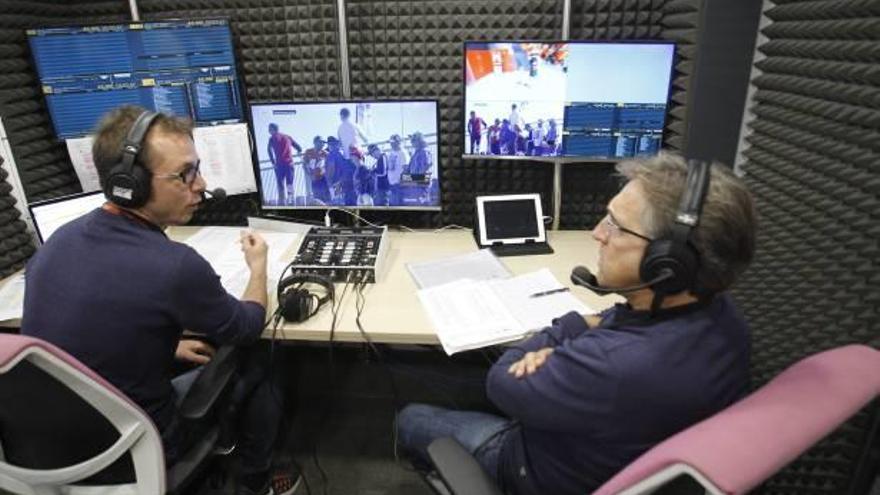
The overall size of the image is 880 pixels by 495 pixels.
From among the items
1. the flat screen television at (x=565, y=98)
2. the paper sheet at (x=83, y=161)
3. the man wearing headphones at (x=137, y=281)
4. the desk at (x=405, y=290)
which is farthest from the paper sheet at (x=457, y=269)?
the paper sheet at (x=83, y=161)

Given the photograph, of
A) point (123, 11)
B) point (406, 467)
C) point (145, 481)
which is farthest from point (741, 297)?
point (123, 11)

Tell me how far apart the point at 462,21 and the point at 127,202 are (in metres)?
1.18

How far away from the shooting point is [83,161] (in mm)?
1920

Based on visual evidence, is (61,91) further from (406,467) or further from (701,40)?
(701,40)

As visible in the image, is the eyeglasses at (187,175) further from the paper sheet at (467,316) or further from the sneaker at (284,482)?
the sneaker at (284,482)

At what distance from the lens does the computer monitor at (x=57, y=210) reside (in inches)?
64.9

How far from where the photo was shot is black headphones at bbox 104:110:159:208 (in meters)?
1.12

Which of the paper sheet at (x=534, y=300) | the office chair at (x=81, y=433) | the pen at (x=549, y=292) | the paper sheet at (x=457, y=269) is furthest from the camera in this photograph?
the paper sheet at (x=457, y=269)

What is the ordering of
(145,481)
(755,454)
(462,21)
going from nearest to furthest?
1. (755,454)
2. (145,481)
3. (462,21)

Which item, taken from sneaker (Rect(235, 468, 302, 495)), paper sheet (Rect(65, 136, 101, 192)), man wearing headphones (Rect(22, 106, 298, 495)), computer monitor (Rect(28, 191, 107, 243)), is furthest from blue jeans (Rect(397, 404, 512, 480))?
paper sheet (Rect(65, 136, 101, 192))

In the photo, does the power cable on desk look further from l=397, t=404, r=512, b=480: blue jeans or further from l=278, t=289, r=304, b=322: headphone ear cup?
l=397, t=404, r=512, b=480: blue jeans

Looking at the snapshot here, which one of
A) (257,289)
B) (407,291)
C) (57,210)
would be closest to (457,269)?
(407,291)

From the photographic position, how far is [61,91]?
1.81 meters

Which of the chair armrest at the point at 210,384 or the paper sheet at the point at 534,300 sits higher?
the paper sheet at the point at 534,300
